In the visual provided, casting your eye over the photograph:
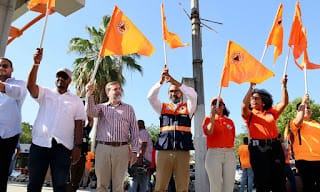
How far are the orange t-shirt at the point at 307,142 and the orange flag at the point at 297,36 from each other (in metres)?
1.22

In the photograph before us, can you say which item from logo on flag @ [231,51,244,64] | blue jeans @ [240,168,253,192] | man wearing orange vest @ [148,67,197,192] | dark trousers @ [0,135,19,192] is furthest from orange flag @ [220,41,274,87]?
blue jeans @ [240,168,253,192]

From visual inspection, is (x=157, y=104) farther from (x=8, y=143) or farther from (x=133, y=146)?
(x=8, y=143)

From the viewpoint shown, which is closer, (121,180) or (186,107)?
(121,180)

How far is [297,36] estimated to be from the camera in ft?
18.2

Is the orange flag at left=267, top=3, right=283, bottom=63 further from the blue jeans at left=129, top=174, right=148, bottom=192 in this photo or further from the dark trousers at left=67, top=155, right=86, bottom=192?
the blue jeans at left=129, top=174, right=148, bottom=192

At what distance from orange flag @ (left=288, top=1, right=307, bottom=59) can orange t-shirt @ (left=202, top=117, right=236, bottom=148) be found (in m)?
1.73

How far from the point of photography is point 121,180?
13.8ft

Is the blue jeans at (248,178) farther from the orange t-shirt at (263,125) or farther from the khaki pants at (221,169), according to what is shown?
the orange t-shirt at (263,125)

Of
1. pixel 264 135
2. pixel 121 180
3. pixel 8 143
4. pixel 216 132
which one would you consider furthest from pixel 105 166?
pixel 264 135

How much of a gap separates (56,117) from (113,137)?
34.1 inches

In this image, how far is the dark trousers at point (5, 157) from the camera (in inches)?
137

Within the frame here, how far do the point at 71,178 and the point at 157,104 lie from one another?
1802mm

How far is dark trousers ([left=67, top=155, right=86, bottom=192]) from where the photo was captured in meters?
5.14

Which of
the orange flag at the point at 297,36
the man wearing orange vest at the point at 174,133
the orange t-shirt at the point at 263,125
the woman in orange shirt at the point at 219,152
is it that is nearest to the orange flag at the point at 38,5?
the man wearing orange vest at the point at 174,133
